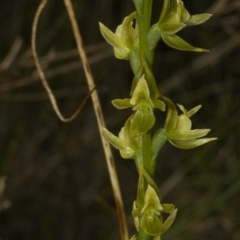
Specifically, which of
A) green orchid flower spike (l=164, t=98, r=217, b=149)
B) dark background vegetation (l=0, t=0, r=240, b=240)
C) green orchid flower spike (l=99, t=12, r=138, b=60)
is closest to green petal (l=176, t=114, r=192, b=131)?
green orchid flower spike (l=164, t=98, r=217, b=149)

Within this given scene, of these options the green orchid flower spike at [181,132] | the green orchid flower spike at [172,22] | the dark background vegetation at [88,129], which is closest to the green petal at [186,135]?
the green orchid flower spike at [181,132]

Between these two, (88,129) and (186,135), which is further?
(88,129)

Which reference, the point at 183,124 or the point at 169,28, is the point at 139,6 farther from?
the point at 183,124

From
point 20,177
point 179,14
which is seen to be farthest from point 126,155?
point 20,177

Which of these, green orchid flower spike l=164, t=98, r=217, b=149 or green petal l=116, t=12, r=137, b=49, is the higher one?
green petal l=116, t=12, r=137, b=49

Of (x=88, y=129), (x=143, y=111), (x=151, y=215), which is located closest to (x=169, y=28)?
(x=143, y=111)

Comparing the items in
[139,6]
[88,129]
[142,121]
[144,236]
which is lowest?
[88,129]

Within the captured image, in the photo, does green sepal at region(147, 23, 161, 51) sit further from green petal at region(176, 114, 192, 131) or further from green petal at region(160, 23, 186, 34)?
green petal at region(176, 114, 192, 131)

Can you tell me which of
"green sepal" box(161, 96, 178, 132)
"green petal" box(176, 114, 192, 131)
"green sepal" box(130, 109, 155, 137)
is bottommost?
"green petal" box(176, 114, 192, 131)
